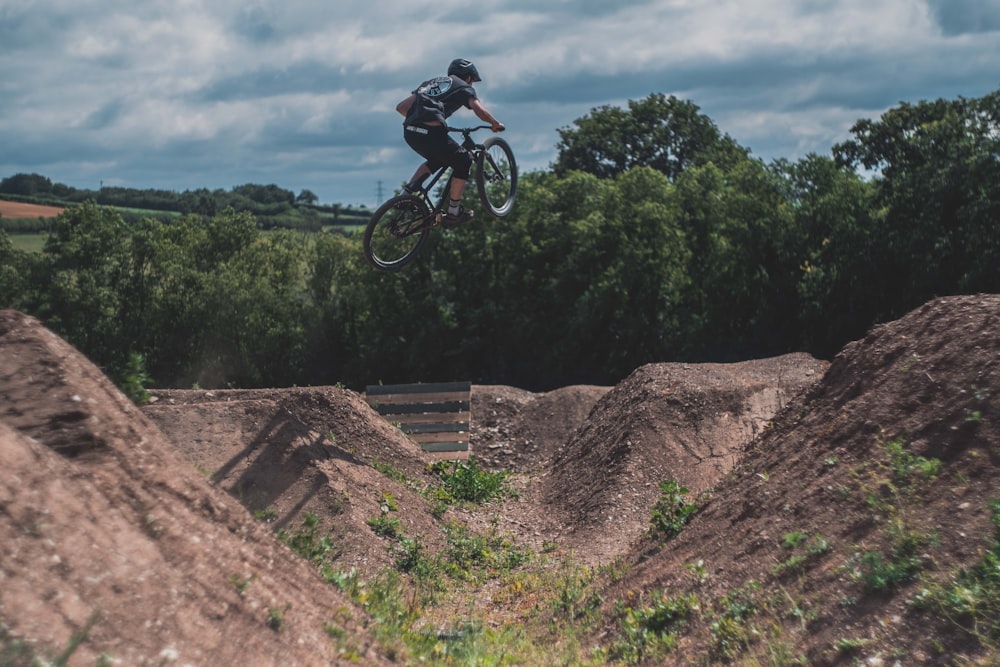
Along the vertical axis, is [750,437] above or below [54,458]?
below

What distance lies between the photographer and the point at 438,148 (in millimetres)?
13094

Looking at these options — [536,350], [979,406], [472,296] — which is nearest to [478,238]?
[472,296]

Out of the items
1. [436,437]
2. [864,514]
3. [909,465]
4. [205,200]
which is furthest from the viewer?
[205,200]

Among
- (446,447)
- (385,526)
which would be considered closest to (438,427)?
(446,447)

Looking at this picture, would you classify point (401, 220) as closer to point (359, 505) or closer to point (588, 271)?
point (359, 505)

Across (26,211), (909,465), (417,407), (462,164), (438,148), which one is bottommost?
(417,407)

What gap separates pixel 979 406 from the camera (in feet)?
25.8

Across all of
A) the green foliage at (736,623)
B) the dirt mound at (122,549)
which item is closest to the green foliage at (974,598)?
the green foliage at (736,623)

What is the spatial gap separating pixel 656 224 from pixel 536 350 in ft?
23.9

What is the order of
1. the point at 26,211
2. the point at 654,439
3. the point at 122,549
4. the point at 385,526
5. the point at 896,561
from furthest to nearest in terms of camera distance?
the point at 26,211 → the point at 654,439 → the point at 385,526 → the point at 896,561 → the point at 122,549

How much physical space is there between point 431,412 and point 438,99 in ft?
26.0

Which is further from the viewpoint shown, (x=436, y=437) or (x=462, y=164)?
(x=436, y=437)

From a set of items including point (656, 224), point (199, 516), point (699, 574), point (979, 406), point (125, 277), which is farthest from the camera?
point (125, 277)

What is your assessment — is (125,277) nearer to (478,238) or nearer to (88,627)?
(478,238)
